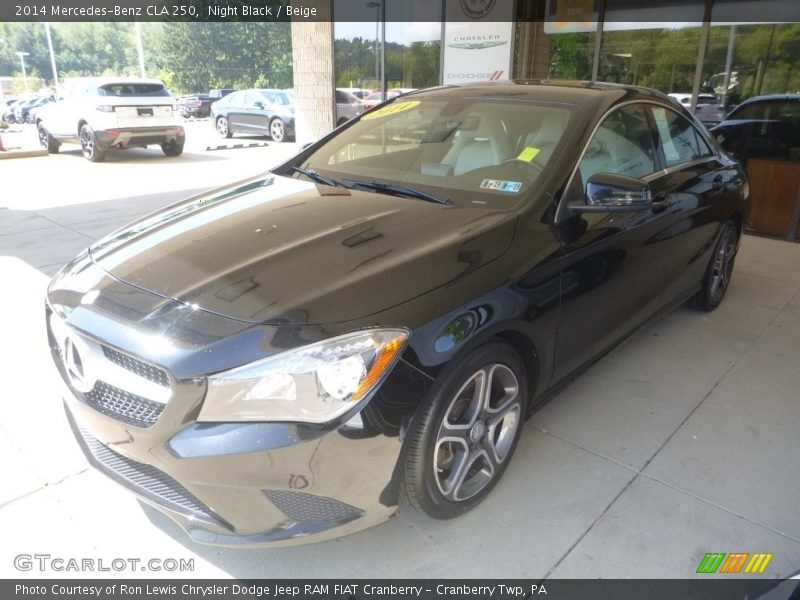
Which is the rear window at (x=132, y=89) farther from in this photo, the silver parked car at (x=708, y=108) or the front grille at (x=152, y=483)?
the front grille at (x=152, y=483)

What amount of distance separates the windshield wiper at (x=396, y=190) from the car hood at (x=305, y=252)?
56mm

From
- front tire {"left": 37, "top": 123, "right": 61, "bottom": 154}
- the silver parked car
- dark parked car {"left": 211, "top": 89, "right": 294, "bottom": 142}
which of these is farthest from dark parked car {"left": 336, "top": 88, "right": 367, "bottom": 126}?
front tire {"left": 37, "top": 123, "right": 61, "bottom": 154}

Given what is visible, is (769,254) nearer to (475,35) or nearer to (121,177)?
(475,35)

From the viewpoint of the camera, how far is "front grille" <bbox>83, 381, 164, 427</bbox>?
1.76 meters

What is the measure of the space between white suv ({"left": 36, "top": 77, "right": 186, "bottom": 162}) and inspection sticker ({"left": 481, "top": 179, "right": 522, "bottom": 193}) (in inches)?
432

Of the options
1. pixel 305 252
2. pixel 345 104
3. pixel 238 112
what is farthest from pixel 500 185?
pixel 238 112

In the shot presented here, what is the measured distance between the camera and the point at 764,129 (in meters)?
6.57

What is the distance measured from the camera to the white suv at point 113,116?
1152 cm

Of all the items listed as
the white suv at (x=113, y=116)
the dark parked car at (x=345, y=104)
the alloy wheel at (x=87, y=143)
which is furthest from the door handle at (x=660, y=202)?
the alloy wheel at (x=87, y=143)

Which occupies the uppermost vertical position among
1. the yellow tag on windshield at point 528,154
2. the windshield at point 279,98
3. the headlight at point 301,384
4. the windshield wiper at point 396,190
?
the windshield at point 279,98

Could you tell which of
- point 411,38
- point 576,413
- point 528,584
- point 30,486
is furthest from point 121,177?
point 528,584

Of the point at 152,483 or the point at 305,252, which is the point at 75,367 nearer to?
the point at 152,483

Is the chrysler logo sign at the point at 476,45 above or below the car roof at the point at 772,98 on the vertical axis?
above

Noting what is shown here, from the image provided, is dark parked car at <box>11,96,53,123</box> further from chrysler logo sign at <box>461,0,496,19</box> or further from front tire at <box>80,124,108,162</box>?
chrysler logo sign at <box>461,0,496,19</box>
